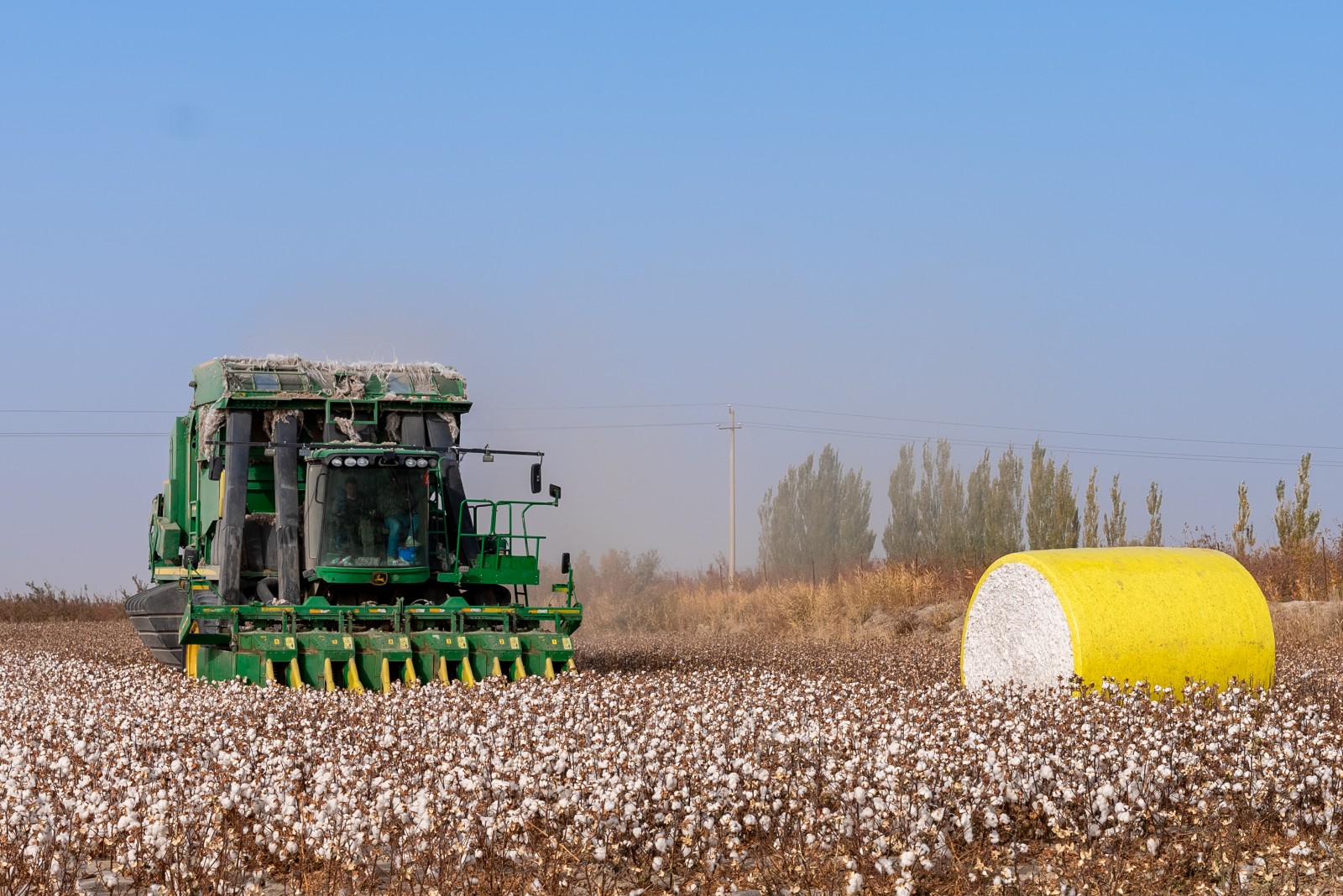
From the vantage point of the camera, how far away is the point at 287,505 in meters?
14.5

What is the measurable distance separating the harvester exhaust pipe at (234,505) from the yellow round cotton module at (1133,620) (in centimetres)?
725

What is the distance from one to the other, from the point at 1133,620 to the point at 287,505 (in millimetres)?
7903

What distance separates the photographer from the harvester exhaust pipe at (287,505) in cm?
1428

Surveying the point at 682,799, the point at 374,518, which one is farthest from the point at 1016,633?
the point at 374,518

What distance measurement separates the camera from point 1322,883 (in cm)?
582

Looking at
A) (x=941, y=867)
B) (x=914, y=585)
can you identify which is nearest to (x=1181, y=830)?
(x=941, y=867)

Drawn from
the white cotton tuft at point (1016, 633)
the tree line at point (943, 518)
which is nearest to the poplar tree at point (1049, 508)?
the tree line at point (943, 518)

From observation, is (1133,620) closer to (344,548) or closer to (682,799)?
(682,799)

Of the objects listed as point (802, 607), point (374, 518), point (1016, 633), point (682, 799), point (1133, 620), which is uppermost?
point (374, 518)

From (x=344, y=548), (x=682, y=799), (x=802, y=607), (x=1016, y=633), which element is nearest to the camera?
(x=682, y=799)

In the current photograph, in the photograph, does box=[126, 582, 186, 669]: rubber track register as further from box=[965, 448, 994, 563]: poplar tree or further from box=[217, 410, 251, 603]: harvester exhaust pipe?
box=[965, 448, 994, 563]: poplar tree

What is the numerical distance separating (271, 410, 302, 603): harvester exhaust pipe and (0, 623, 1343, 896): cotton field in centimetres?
425

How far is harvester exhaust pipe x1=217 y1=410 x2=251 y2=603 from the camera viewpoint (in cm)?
1445

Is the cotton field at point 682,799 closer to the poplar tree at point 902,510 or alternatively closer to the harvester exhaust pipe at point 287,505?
the harvester exhaust pipe at point 287,505
